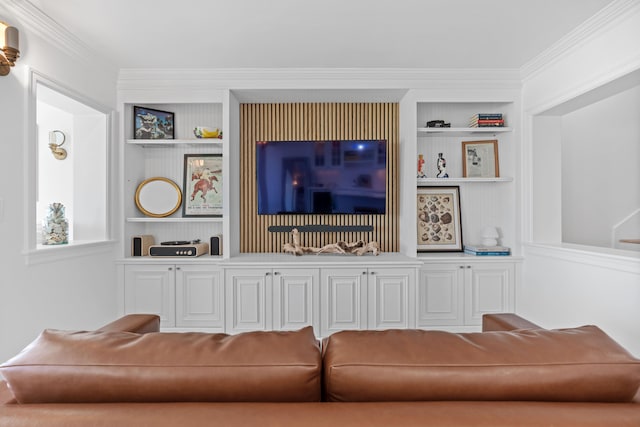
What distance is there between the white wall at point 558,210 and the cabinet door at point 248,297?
2407 mm

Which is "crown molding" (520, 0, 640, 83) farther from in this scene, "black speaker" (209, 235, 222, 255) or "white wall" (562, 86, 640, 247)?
"black speaker" (209, 235, 222, 255)

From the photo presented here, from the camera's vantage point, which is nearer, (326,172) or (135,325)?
(135,325)

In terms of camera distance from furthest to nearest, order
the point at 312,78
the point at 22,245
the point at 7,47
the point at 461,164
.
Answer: the point at 461,164, the point at 312,78, the point at 22,245, the point at 7,47

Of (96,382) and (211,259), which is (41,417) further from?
(211,259)

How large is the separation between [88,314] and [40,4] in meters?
2.28

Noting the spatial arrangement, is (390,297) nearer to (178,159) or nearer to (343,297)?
(343,297)

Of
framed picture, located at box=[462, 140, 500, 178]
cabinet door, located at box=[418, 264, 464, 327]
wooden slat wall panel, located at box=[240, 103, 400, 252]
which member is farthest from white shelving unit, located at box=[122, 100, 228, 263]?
framed picture, located at box=[462, 140, 500, 178]

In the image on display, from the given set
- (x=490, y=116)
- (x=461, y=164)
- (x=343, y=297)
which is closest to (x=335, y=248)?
(x=343, y=297)

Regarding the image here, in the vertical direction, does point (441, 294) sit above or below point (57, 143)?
below

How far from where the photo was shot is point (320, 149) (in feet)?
12.3

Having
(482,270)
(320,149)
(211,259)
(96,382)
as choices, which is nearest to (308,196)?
(320,149)

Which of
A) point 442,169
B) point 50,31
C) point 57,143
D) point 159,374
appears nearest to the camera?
point 159,374

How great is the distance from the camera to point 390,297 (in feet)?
11.2

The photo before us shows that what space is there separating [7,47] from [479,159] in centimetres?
384
